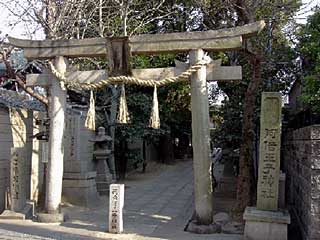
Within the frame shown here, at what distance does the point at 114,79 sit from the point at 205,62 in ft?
6.55

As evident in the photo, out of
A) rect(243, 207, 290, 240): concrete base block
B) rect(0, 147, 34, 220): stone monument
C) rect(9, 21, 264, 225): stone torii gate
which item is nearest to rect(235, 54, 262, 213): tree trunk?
rect(9, 21, 264, 225): stone torii gate

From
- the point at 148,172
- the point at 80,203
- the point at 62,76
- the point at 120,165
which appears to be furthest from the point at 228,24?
the point at 148,172

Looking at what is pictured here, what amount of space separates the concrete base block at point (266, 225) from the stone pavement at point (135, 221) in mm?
710

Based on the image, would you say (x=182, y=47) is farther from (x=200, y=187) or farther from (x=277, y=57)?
(x=277, y=57)

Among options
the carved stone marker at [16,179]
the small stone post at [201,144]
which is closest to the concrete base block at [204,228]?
the small stone post at [201,144]

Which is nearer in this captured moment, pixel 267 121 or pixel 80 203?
pixel 267 121

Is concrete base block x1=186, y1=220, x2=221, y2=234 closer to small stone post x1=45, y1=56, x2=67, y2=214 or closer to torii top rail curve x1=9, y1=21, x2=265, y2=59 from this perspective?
small stone post x1=45, y1=56, x2=67, y2=214

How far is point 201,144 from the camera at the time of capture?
8797 millimetres

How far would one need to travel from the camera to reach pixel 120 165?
809 inches

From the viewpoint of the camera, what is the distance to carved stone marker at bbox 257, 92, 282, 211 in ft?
25.5

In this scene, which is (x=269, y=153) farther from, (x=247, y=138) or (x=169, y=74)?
(x=169, y=74)

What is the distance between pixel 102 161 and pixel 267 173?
862cm

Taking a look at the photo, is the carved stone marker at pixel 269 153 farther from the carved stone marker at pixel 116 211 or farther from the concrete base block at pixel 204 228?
the carved stone marker at pixel 116 211

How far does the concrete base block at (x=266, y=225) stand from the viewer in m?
7.39
